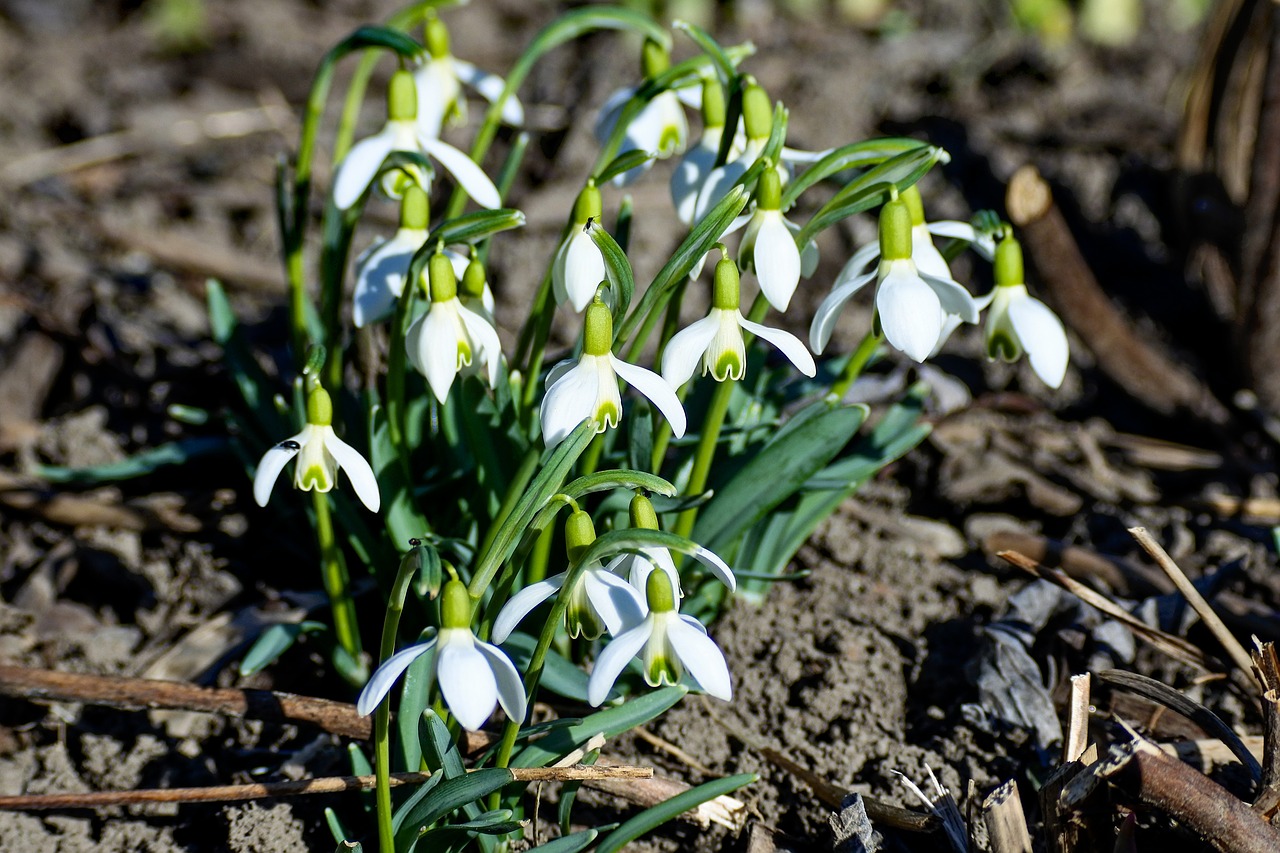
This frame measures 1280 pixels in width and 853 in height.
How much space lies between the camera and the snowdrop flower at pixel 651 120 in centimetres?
154

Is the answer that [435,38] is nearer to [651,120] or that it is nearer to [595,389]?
[651,120]

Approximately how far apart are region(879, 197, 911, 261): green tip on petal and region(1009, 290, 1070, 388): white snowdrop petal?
0.21 meters

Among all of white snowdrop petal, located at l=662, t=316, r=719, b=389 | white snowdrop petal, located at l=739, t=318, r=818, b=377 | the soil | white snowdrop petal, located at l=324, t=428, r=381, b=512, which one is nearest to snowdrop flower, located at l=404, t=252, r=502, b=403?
white snowdrop petal, located at l=324, t=428, r=381, b=512

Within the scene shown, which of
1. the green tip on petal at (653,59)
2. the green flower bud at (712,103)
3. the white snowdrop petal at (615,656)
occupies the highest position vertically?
the green tip on petal at (653,59)

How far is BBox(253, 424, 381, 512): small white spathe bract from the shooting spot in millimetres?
1212

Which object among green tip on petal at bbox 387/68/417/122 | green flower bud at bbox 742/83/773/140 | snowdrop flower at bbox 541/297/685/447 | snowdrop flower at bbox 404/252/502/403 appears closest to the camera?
snowdrop flower at bbox 541/297/685/447

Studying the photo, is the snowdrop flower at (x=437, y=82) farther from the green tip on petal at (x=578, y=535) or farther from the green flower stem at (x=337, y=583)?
the green tip on petal at (x=578, y=535)

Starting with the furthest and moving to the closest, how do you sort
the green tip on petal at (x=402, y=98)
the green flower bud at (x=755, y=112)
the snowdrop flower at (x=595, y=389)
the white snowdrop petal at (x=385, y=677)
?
the green tip on petal at (x=402, y=98) < the green flower bud at (x=755, y=112) < the snowdrop flower at (x=595, y=389) < the white snowdrop petal at (x=385, y=677)

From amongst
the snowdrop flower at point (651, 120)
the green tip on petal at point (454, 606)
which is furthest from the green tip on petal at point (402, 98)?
the green tip on petal at point (454, 606)

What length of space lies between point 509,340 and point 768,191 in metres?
1.29

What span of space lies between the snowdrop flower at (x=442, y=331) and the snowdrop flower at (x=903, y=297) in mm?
398

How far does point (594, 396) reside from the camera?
3.76 feet

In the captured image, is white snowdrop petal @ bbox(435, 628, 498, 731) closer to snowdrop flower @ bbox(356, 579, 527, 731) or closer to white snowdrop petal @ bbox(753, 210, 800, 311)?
snowdrop flower @ bbox(356, 579, 527, 731)

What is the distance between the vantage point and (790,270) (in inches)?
49.5
